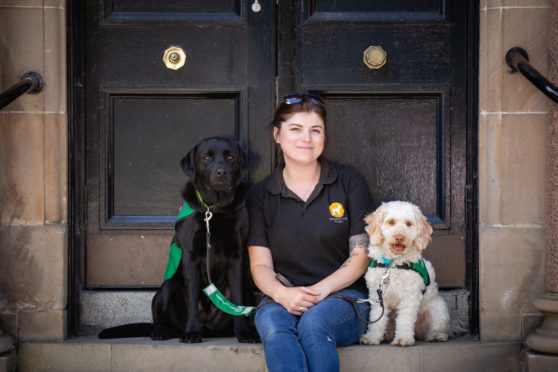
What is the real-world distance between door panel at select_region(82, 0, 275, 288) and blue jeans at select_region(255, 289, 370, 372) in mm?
1141

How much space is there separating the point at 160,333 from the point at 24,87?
1650mm

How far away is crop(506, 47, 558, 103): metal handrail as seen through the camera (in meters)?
3.16

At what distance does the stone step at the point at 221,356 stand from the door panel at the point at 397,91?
1.91 ft

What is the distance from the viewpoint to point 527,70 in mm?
3246

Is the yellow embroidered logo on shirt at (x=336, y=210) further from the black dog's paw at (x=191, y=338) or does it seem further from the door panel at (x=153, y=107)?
the black dog's paw at (x=191, y=338)

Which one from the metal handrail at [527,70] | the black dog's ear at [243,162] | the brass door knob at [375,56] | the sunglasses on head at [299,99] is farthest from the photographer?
the brass door knob at [375,56]

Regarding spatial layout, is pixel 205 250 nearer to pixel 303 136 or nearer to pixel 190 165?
pixel 190 165

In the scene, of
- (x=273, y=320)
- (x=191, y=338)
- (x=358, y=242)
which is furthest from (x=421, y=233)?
(x=191, y=338)

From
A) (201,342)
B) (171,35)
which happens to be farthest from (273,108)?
(201,342)

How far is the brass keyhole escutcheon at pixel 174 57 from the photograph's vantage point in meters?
3.80

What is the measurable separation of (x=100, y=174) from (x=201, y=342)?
52.2 inches

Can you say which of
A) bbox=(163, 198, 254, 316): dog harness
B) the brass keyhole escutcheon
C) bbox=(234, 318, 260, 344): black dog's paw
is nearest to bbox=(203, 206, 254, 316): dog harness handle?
bbox=(163, 198, 254, 316): dog harness

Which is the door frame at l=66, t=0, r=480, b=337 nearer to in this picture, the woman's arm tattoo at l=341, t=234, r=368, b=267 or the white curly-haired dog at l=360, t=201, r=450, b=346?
the white curly-haired dog at l=360, t=201, r=450, b=346

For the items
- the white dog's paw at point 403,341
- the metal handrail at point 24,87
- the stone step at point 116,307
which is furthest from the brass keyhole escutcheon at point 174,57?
the white dog's paw at point 403,341
